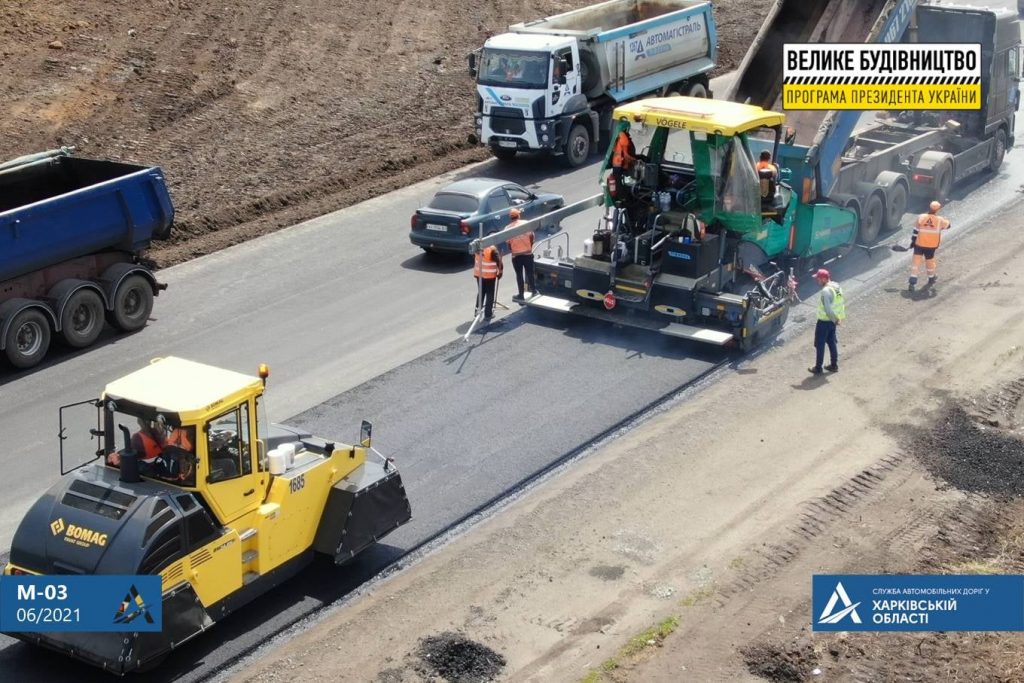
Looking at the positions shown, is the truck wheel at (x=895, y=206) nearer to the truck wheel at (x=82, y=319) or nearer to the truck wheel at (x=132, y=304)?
the truck wheel at (x=132, y=304)

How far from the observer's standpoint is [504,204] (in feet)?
72.4

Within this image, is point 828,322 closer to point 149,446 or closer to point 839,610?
point 839,610

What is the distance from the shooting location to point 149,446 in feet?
36.5

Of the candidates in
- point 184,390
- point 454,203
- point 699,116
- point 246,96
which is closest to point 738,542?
point 184,390

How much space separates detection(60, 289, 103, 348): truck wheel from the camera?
1822 centimetres

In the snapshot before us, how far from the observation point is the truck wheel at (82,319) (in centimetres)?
1822

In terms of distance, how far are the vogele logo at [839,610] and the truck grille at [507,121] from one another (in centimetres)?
1672

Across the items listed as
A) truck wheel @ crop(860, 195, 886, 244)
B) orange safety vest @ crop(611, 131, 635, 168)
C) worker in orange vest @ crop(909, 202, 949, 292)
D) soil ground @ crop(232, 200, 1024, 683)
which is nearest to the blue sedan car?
orange safety vest @ crop(611, 131, 635, 168)

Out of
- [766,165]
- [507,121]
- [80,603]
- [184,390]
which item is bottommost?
[80,603]

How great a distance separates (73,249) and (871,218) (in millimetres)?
12687

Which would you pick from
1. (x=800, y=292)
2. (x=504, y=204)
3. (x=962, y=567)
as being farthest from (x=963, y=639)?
(x=504, y=204)

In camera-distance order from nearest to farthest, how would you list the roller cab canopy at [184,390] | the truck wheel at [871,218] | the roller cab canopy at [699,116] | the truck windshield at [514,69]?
the roller cab canopy at [184,390], the roller cab canopy at [699,116], the truck wheel at [871,218], the truck windshield at [514,69]

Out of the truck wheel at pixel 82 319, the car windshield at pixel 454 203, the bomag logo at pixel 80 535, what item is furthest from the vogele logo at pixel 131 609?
the car windshield at pixel 454 203

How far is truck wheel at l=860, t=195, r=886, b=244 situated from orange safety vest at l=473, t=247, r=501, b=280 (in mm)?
6663
